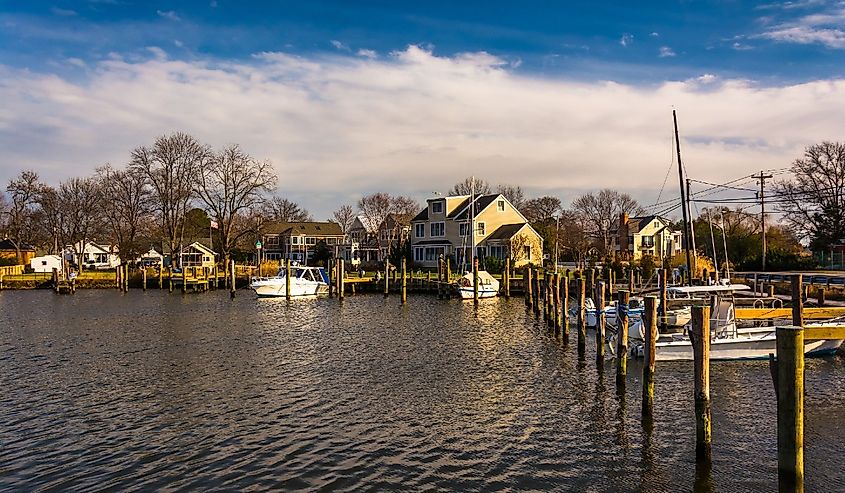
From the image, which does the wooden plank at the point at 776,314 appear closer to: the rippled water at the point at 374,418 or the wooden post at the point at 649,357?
the rippled water at the point at 374,418

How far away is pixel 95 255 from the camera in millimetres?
103875

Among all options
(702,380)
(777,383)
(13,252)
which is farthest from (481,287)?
(13,252)

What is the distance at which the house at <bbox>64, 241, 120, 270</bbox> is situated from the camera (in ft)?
306

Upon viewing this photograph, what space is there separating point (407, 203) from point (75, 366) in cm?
9532

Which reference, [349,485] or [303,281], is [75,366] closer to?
[349,485]

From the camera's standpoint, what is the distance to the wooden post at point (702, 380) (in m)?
13.7

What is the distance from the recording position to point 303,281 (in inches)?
2250

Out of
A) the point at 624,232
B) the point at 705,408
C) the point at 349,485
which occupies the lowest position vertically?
the point at 349,485

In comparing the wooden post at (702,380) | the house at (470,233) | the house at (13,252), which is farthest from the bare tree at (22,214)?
the wooden post at (702,380)

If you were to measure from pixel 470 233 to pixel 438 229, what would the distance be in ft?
16.8

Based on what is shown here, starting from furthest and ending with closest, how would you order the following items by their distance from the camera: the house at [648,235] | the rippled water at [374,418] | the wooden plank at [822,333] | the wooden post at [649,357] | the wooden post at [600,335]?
1. the house at [648,235]
2. the wooden post at [600,335]
3. the wooden post at [649,357]
4. the rippled water at [374,418]
5. the wooden plank at [822,333]

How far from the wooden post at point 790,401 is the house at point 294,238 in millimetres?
107684

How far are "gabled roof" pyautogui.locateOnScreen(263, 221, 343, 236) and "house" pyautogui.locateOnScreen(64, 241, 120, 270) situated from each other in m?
26.0

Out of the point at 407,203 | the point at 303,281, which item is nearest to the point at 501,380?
the point at 303,281
